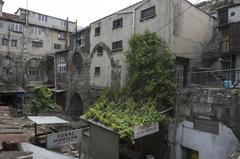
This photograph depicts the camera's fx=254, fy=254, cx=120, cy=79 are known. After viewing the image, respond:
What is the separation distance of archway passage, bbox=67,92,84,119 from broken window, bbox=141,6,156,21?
44.5ft

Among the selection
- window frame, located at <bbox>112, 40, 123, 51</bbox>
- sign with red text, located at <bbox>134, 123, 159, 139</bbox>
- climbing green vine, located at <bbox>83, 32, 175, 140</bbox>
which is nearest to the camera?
sign with red text, located at <bbox>134, 123, 159, 139</bbox>

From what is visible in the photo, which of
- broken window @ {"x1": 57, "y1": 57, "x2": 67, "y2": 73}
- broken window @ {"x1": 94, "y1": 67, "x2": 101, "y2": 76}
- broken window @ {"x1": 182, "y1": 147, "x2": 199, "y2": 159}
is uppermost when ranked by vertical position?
broken window @ {"x1": 57, "y1": 57, "x2": 67, "y2": 73}

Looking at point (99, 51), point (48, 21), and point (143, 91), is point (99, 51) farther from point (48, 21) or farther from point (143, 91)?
point (48, 21)

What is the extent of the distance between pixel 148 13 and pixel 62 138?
42.4 ft

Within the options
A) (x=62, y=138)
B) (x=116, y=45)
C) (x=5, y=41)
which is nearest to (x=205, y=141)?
(x=62, y=138)

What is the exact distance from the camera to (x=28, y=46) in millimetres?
40250

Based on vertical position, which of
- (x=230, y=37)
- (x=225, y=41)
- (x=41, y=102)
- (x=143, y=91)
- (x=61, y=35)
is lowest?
(x=41, y=102)

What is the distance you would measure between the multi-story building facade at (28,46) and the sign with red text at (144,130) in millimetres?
27187

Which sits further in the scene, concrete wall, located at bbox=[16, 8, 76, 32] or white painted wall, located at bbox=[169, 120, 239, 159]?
concrete wall, located at bbox=[16, 8, 76, 32]

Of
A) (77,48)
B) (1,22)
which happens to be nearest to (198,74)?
(77,48)

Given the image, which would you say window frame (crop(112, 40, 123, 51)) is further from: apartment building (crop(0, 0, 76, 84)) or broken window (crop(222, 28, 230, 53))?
apartment building (crop(0, 0, 76, 84))

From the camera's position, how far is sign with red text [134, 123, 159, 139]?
1258 centimetres

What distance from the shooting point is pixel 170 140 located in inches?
585

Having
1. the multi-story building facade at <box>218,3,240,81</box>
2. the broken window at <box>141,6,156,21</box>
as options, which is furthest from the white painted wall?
the broken window at <box>141,6,156,21</box>
